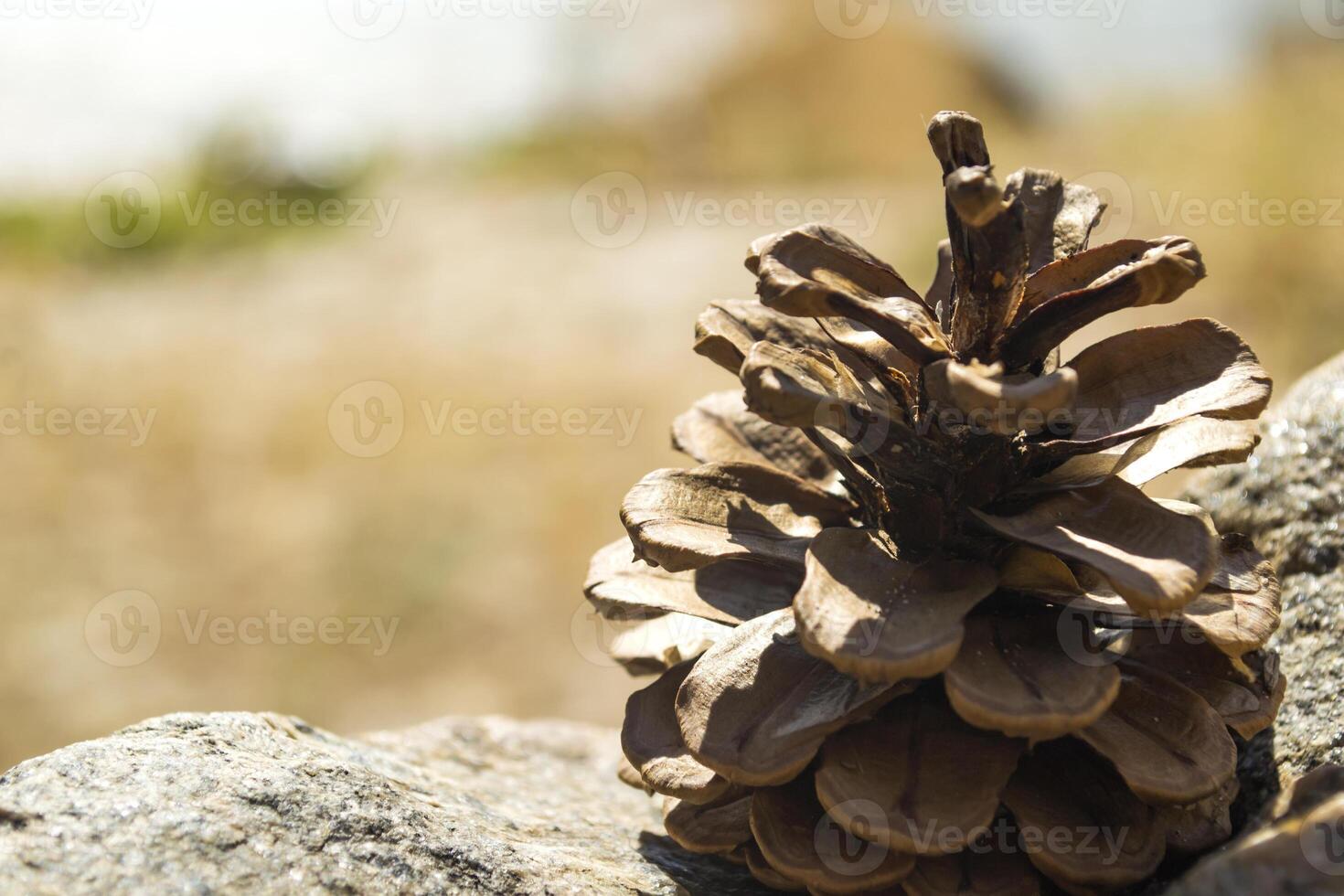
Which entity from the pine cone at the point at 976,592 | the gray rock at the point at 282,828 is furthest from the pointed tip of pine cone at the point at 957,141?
the gray rock at the point at 282,828

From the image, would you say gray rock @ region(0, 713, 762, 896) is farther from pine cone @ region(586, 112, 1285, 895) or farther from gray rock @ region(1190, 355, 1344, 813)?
gray rock @ region(1190, 355, 1344, 813)

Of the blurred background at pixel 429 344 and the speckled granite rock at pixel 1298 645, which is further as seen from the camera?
the blurred background at pixel 429 344

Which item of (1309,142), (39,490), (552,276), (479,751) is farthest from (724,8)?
(479,751)

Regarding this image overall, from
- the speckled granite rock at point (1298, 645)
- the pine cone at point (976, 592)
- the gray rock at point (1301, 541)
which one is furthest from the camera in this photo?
the gray rock at point (1301, 541)

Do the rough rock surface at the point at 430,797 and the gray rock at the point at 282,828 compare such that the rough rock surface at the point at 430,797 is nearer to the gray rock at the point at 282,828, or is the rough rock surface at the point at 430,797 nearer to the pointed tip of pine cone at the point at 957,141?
the gray rock at the point at 282,828

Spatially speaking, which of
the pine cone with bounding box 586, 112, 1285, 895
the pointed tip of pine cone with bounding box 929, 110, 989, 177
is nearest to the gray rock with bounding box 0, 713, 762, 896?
the pine cone with bounding box 586, 112, 1285, 895

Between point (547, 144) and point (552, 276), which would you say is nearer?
point (552, 276)

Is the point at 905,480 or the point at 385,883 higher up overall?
the point at 905,480

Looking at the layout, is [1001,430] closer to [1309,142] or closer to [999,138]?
[1309,142]
